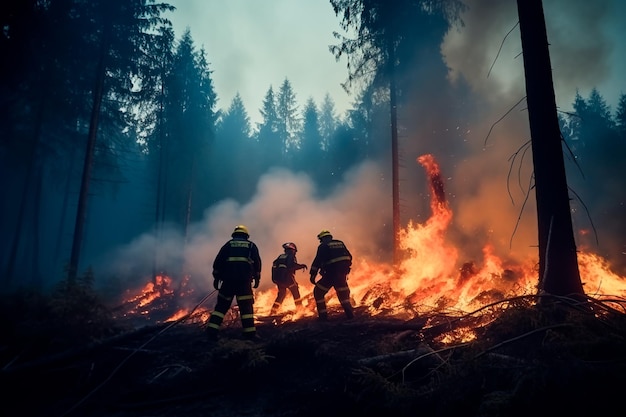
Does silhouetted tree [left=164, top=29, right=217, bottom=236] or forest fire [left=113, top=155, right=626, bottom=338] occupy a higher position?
silhouetted tree [left=164, top=29, right=217, bottom=236]

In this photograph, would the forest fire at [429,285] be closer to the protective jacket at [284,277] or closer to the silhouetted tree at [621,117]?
the protective jacket at [284,277]

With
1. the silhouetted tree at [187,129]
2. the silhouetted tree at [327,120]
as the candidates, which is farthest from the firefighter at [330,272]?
the silhouetted tree at [327,120]

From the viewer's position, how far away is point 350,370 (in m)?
4.28

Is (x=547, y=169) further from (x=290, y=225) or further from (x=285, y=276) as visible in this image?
(x=290, y=225)

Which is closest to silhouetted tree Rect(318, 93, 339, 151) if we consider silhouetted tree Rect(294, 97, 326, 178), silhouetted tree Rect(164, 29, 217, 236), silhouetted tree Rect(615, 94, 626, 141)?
silhouetted tree Rect(294, 97, 326, 178)

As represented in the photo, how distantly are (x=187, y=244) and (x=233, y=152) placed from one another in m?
17.3

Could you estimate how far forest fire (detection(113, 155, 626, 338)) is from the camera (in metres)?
8.19

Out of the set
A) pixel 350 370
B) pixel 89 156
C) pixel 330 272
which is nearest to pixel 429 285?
pixel 330 272

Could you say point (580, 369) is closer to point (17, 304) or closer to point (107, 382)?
point (107, 382)

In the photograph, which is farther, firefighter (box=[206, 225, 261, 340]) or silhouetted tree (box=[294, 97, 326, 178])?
silhouetted tree (box=[294, 97, 326, 178])

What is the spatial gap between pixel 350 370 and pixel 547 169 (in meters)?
4.92

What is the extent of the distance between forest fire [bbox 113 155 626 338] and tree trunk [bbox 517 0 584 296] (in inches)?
25.2

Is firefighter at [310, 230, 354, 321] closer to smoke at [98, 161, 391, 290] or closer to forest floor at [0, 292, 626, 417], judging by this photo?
forest floor at [0, 292, 626, 417]

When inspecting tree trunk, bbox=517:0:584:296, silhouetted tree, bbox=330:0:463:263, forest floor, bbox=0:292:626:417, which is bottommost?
forest floor, bbox=0:292:626:417
